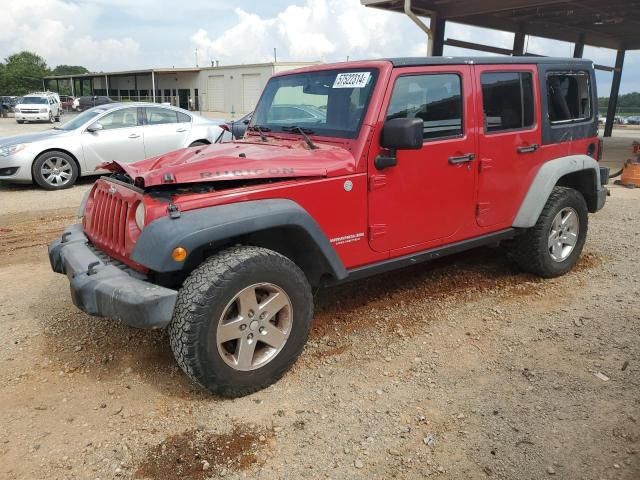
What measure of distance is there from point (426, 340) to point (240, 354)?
1.44 meters

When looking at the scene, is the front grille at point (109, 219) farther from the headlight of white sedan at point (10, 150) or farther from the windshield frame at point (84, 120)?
the windshield frame at point (84, 120)

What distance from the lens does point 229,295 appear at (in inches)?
111

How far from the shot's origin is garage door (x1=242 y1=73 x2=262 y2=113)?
39.0 meters

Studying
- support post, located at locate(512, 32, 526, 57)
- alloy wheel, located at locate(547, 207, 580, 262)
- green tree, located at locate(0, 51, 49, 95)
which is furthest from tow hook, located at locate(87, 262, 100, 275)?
green tree, located at locate(0, 51, 49, 95)

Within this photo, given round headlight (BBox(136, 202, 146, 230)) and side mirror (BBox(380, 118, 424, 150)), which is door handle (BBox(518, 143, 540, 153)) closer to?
side mirror (BBox(380, 118, 424, 150))

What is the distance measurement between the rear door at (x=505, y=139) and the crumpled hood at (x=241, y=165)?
134 cm

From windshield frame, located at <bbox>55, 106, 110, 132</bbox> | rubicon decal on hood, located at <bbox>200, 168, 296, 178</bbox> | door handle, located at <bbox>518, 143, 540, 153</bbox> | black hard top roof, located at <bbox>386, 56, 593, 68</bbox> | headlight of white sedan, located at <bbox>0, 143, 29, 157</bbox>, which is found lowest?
headlight of white sedan, located at <bbox>0, 143, 29, 157</bbox>

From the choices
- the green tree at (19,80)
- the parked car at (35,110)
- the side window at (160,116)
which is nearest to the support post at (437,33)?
the side window at (160,116)

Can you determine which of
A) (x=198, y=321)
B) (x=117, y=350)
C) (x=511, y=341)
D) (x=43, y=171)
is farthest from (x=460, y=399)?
(x=43, y=171)

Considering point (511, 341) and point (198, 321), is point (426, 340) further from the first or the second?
point (198, 321)

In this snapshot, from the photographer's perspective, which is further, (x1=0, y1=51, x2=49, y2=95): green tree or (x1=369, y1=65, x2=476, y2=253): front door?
(x1=0, y1=51, x2=49, y2=95): green tree

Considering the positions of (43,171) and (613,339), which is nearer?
(613,339)

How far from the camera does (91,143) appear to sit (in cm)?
941

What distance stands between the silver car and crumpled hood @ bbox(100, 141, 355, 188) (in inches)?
213
